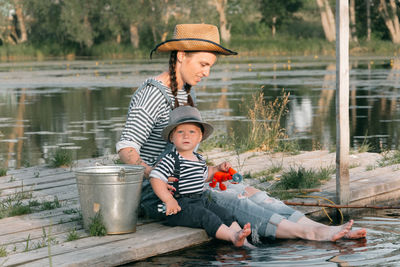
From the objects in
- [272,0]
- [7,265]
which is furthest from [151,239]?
[272,0]

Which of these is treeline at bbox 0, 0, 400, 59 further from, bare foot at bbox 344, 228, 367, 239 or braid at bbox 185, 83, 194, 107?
bare foot at bbox 344, 228, 367, 239

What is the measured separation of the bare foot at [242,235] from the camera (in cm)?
535

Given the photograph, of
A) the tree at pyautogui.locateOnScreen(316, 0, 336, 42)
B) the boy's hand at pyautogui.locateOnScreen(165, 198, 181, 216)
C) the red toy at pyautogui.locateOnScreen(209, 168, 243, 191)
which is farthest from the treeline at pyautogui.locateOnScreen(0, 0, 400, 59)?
the boy's hand at pyautogui.locateOnScreen(165, 198, 181, 216)

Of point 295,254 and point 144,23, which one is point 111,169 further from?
point 144,23

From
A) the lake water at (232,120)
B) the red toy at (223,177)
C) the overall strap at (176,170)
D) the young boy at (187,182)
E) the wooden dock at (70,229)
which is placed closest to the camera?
the wooden dock at (70,229)

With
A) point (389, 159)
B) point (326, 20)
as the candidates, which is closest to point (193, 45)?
point (389, 159)

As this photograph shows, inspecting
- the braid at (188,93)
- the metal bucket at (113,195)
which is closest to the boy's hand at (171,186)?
the metal bucket at (113,195)

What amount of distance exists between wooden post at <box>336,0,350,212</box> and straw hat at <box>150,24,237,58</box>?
3.44 ft

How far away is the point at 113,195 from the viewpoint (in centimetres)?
538

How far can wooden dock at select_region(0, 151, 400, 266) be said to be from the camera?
16.4 feet

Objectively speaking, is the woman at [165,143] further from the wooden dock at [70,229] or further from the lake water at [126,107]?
Answer: the lake water at [126,107]

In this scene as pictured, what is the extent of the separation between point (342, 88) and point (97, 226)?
240 cm

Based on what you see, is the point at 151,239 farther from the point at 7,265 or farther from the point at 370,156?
the point at 370,156

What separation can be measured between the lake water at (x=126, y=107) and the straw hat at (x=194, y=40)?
1.61 metres
